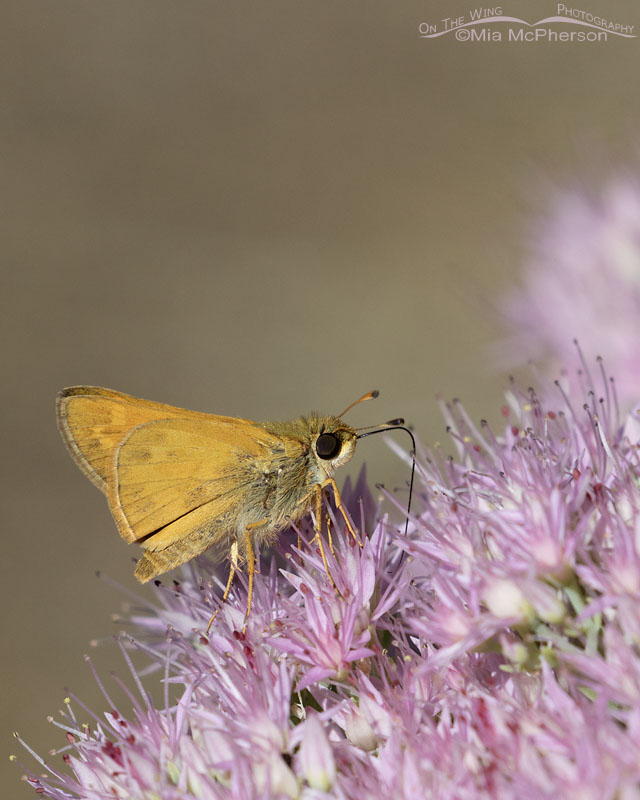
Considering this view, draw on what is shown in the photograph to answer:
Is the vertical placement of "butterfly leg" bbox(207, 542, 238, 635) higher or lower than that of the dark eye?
lower

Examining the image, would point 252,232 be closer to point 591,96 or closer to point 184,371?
point 184,371

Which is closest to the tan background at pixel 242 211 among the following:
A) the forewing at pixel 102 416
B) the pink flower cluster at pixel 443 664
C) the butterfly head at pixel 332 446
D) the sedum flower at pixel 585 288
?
the sedum flower at pixel 585 288

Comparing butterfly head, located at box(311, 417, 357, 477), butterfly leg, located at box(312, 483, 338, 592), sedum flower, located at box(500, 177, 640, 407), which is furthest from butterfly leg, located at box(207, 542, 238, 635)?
sedum flower, located at box(500, 177, 640, 407)

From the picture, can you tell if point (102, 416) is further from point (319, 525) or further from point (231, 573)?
point (319, 525)

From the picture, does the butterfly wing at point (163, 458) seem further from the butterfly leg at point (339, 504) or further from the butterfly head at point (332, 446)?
the butterfly leg at point (339, 504)

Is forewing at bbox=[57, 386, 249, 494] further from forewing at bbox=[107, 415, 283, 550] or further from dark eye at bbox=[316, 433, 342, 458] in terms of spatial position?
dark eye at bbox=[316, 433, 342, 458]

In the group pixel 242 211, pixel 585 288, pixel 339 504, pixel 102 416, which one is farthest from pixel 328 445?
pixel 242 211

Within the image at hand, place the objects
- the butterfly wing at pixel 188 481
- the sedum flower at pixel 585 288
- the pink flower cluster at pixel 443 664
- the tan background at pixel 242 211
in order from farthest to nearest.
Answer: the tan background at pixel 242 211 → the sedum flower at pixel 585 288 → the butterfly wing at pixel 188 481 → the pink flower cluster at pixel 443 664
